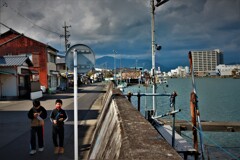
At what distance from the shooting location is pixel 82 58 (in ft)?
19.4

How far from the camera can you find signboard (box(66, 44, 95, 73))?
581cm

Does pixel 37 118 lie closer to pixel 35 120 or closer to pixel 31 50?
pixel 35 120

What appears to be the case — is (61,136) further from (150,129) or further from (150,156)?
(150,156)

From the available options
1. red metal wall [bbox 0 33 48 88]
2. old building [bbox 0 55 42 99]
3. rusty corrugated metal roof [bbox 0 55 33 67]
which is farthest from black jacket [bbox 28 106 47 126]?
red metal wall [bbox 0 33 48 88]

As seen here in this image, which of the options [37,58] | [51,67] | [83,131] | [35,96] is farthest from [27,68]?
[83,131]

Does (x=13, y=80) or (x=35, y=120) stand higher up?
(x=13, y=80)

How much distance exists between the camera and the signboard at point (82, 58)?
581cm

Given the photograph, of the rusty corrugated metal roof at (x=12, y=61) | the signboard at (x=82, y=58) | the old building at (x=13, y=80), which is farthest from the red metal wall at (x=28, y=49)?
the signboard at (x=82, y=58)

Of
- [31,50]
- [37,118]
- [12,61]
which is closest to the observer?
[37,118]

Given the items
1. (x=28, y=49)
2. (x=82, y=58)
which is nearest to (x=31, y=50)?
(x=28, y=49)

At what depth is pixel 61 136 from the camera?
747 centimetres

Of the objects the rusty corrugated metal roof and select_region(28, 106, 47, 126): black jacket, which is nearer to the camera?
select_region(28, 106, 47, 126): black jacket

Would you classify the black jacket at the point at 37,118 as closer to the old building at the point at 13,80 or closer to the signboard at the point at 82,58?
the signboard at the point at 82,58

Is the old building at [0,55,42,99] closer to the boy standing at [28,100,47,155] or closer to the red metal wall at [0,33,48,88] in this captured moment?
the red metal wall at [0,33,48,88]
